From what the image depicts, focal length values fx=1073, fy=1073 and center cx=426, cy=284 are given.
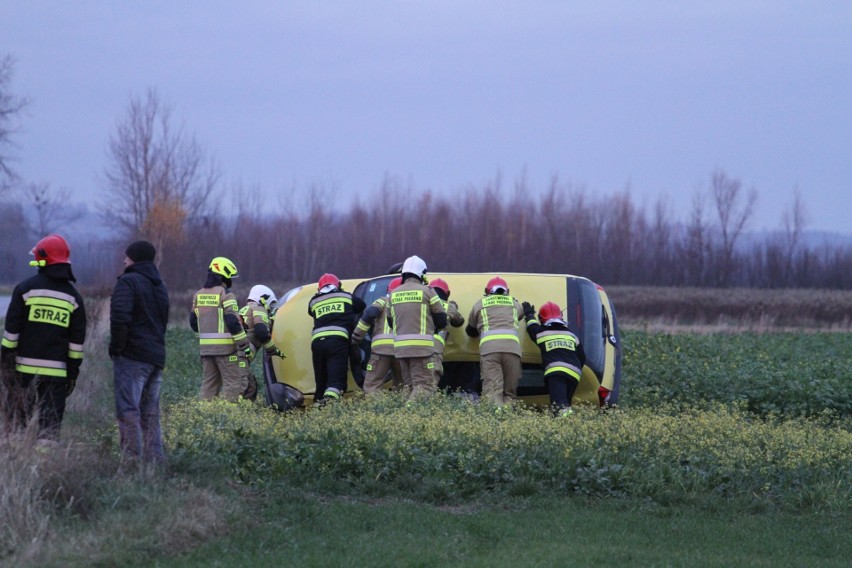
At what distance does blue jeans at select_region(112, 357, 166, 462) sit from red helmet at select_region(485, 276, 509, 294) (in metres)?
4.92

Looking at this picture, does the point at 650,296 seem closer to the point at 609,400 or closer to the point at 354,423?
the point at 609,400

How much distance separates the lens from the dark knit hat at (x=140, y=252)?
927 centimetres

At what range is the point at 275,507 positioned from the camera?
8234 mm

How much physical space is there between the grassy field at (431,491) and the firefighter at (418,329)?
712 mm

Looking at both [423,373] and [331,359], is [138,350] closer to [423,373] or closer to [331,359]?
[331,359]

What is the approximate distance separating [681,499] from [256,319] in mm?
6933

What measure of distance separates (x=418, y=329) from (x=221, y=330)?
2840 millimetres

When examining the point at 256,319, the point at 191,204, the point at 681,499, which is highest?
the point at 191,204

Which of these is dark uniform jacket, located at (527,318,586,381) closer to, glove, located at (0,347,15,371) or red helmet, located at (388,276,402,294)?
red helmet, located at (388,276,402,294)

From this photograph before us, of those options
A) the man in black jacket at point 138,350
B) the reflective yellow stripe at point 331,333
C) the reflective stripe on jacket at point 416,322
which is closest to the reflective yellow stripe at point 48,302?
the man in black jacket at point 138,350

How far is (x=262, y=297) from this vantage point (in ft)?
50.0

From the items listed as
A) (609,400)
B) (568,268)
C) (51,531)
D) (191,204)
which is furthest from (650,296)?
(51,531)

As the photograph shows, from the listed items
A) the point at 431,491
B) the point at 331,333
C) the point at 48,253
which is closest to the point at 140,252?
the point at 48,253

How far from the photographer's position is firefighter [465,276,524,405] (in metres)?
12.7
